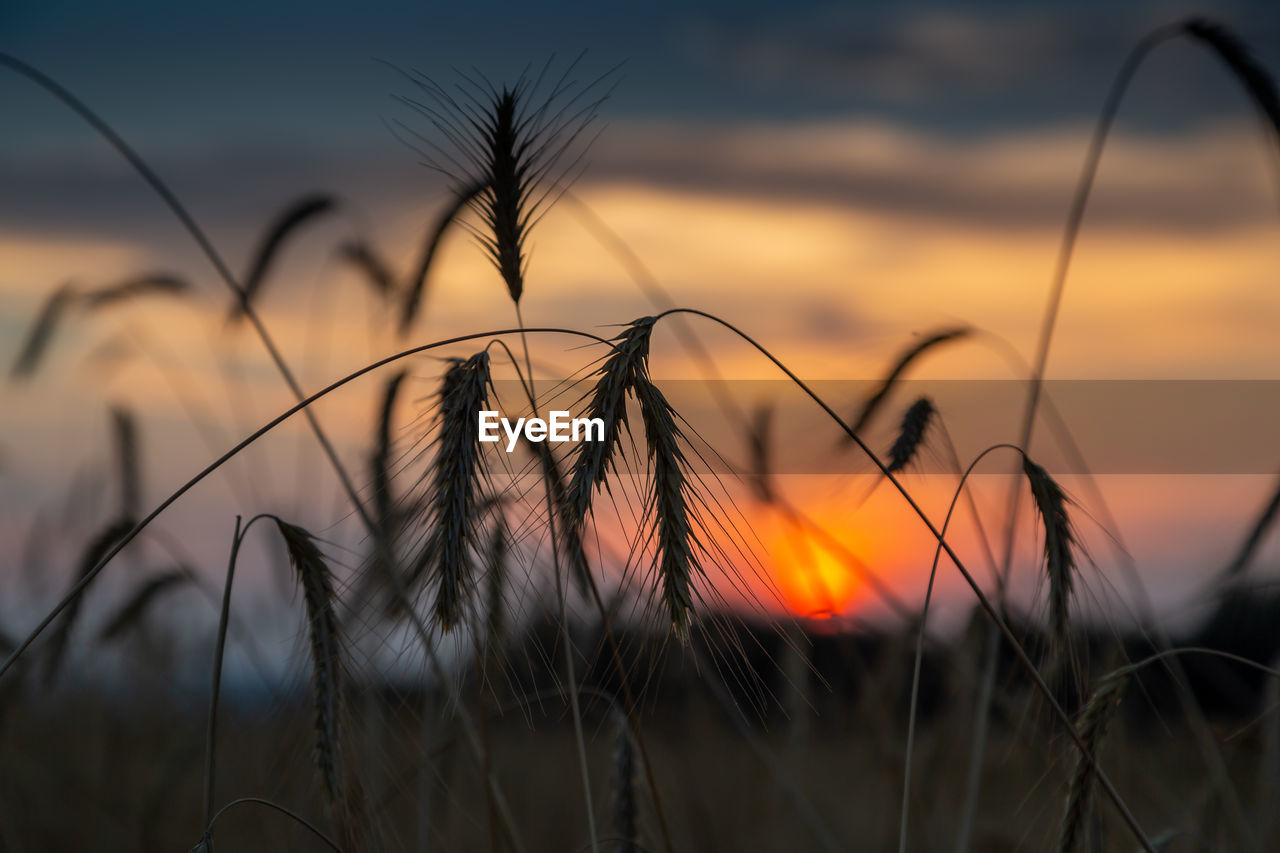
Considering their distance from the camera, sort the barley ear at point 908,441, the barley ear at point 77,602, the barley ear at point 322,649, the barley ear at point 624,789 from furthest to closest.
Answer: the barley ear at point 77,602 < the barley ear at point 908,441 < the barley ear at point 624,789 < the barley ear at point 322,649

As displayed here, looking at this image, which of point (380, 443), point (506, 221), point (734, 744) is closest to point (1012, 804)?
point (734, 744)

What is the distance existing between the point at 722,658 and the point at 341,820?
0.83 m

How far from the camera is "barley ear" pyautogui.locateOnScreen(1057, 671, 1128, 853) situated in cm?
160

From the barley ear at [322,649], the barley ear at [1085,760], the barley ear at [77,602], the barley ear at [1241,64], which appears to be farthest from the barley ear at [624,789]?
the barley ear at [1241,64]

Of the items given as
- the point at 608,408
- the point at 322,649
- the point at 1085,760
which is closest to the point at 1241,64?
the point at 1085,760

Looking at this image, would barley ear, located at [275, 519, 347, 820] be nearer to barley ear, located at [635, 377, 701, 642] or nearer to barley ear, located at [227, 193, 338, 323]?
barley ear, located at [635, 377, 701, 642]

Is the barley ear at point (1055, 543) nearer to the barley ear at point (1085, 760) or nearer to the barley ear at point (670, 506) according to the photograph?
the barley ear at point (1085, 760)

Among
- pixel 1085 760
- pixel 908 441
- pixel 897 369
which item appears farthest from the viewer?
pixel 897 369

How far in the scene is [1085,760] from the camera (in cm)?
162

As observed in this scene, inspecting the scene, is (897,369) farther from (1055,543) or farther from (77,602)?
(77,602)

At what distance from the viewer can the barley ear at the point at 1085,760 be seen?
5.25 feet

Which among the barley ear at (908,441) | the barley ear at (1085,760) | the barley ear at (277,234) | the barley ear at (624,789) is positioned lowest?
the barley ear at (624,789)

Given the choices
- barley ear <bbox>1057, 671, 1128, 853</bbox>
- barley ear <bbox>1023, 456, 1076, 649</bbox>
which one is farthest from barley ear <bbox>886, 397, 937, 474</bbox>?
barley ear <bbox>1057, 671, 1128, 853</bbox>

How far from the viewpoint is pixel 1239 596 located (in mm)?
2420
